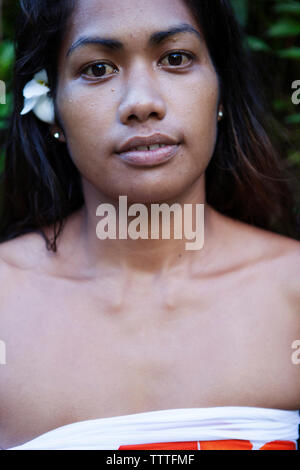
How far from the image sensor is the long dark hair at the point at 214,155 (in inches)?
90.2

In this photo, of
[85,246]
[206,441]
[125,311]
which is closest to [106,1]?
[85,246]

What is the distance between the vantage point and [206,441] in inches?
83.8

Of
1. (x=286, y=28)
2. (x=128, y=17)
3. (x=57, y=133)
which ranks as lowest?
(x=57, y=133)

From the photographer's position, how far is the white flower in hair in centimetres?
236

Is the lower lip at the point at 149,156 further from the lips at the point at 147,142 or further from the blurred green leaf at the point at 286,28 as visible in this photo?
the blurred green leaf at the point at 286,28

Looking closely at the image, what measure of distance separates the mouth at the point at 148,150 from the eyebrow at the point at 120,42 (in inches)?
12.9

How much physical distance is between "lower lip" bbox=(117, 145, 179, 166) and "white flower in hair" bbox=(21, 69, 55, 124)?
51 centimetres

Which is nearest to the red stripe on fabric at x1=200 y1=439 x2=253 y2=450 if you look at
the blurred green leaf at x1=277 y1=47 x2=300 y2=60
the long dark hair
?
the long dark hair

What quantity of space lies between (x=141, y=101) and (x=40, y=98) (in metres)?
0.63

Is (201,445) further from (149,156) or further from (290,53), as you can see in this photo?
(290,53)

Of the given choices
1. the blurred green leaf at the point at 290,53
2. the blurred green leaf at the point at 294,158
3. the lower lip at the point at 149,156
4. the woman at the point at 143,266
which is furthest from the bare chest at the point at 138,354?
the blurred green leaf at the point at 290,53

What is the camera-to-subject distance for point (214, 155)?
2.61 m

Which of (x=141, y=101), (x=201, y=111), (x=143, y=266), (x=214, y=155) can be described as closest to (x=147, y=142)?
(x=141, y=101)
